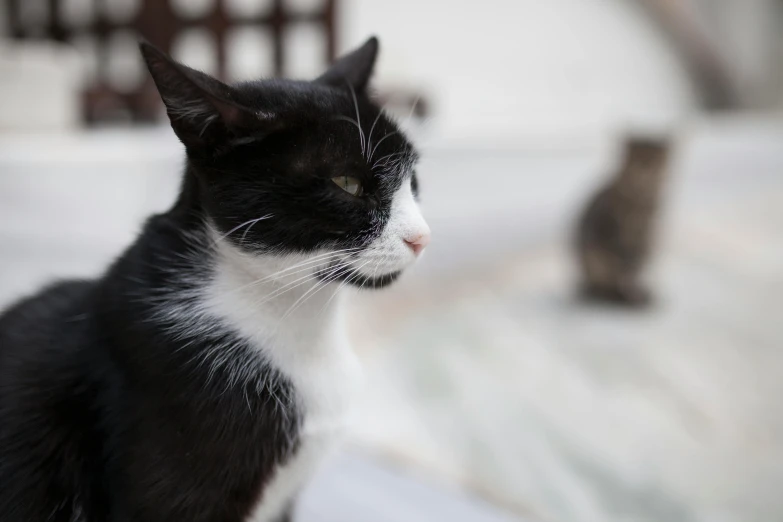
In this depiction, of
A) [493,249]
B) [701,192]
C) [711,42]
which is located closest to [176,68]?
[493,249]

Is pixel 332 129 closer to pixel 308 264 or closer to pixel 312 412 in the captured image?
pixel 308 264

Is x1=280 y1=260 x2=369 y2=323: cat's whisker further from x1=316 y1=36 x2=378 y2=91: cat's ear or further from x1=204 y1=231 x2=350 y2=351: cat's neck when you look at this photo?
x1=316 y1=36 x2=378 y2=91: cat's ear

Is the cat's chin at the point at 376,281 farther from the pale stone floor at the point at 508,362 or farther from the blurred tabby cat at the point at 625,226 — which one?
the blurred tabby cat at the point at 625,226

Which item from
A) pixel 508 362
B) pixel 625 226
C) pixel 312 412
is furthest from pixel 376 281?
pixel 625 226

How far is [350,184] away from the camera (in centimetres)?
51

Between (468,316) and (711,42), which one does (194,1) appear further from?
(711,42)

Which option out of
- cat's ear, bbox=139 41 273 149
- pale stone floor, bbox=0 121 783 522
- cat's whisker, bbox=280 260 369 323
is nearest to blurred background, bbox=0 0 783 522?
pale stone floor, bbox=0 121 783 522

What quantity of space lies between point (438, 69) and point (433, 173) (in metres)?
0.75

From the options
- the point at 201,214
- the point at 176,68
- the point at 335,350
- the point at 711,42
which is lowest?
the point at 335,350

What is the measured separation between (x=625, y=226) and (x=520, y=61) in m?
1.00

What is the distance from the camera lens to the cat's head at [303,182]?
1.55ft

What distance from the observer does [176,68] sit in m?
0.41

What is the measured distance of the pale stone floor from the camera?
0.87 metres

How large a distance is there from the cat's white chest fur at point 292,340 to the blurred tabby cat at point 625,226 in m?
1.21
